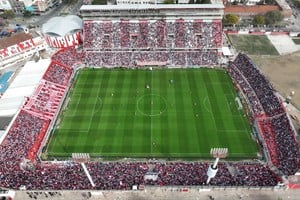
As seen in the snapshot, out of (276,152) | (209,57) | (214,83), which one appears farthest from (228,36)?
(276,152)

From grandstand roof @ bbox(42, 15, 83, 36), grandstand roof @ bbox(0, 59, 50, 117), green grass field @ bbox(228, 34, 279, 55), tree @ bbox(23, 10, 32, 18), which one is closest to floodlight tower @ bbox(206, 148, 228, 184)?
grandstand roof @ bbox(0, 59, 50, 117)

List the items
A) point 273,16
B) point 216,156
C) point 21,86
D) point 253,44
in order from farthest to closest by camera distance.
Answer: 1. point 273,16
2. point 253,44
3. point 21,86
4. point 216,156

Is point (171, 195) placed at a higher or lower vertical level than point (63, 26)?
lower

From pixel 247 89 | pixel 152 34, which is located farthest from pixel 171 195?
pixel 152 34

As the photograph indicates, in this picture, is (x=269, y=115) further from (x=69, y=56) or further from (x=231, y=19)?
(x=69, y=56)

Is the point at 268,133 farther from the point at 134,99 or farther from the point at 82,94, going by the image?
the point at 82,94

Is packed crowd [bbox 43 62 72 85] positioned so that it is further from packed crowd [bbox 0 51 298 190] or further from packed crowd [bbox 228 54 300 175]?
packed crowd [bbox 228 54 300 175]
